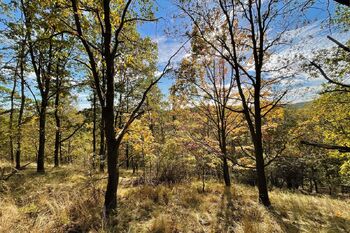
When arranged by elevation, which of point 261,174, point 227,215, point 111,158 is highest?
point 111,158

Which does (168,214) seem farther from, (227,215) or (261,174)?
(261,174)

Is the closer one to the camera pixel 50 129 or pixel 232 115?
pixel 232 115

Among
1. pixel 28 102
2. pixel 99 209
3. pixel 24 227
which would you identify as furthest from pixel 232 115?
pixel 28 102

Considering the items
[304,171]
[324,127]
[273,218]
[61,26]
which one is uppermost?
[61,26]

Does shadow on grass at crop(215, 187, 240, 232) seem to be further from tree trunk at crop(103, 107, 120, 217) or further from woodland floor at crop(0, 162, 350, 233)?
tree trunk at crop(103, 107, 120, 217)

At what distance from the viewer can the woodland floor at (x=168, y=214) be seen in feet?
14.4

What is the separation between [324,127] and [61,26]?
43.3ft

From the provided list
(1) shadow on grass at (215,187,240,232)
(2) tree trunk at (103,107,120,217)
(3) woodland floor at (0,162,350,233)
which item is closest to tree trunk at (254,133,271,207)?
(3) woodland floor at (0,162,350,233)

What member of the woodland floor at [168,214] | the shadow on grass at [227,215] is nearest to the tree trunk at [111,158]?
the woodland floor at [168,214]

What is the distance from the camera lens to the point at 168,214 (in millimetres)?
5180

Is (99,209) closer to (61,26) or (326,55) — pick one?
(61,26)

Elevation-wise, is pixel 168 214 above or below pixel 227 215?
above

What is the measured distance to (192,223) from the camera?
4.79 m

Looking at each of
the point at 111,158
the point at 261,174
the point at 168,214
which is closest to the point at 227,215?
the point at 168,214
